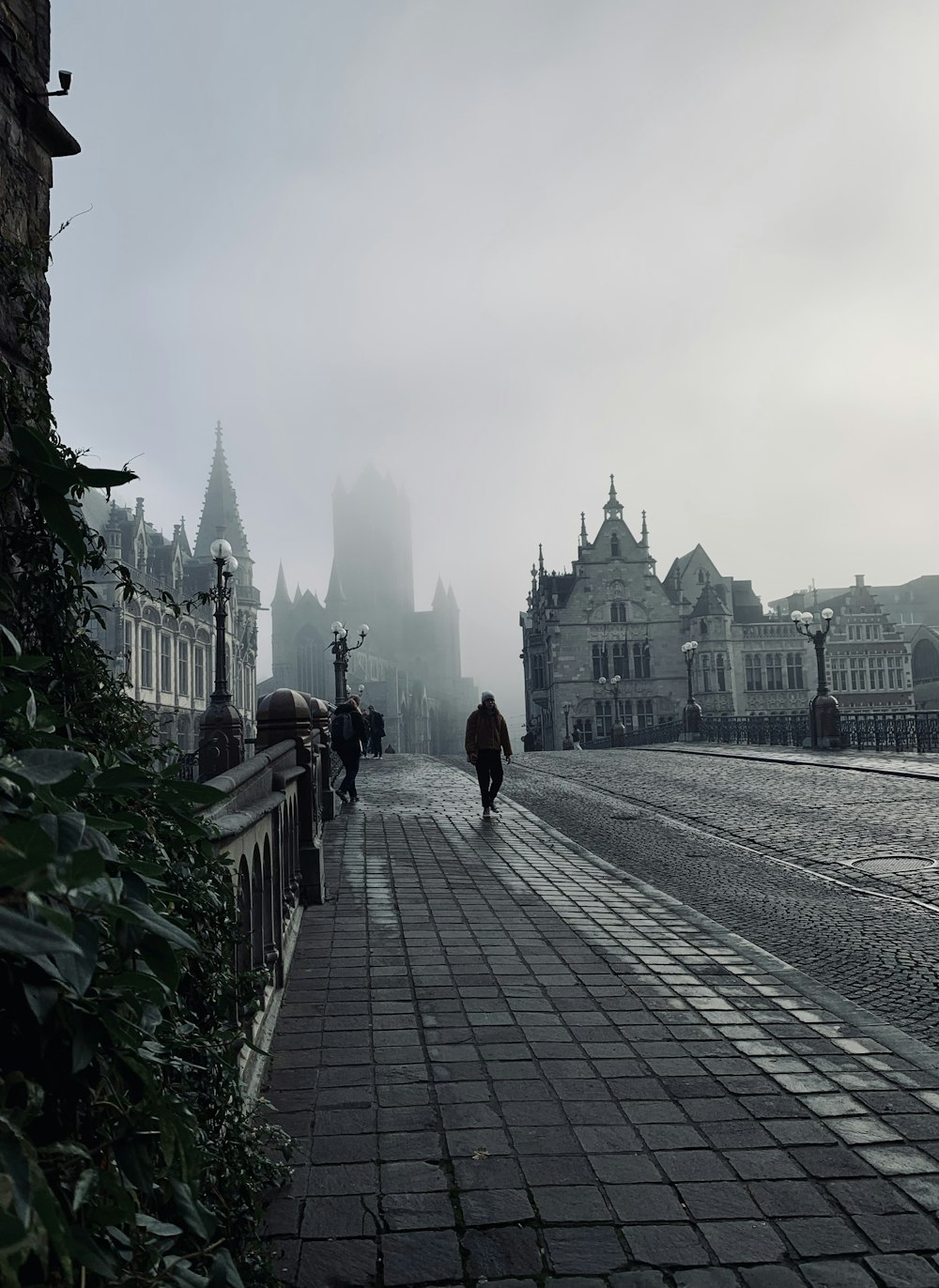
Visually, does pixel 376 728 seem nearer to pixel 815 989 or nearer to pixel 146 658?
pixel 146 658

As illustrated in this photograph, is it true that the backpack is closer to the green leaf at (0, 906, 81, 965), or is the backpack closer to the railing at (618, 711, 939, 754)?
the green leaf at (0, 906, 81, 965)

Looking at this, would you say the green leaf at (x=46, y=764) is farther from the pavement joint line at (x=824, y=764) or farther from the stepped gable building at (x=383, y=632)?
the stepped gable building at (x=383, y=632)

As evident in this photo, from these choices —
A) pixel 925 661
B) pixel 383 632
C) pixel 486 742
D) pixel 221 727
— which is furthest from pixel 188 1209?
pixel 383 632

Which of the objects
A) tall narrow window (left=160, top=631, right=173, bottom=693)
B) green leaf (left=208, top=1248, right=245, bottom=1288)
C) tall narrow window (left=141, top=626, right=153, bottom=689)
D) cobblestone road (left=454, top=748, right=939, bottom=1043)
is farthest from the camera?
tall narrow window (left=160, top=631, right=173, bottom=693)

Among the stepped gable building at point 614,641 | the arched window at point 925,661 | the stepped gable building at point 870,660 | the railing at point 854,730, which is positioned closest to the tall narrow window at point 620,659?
the stepped gable building at point 614,641

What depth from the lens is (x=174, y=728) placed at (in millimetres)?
50500

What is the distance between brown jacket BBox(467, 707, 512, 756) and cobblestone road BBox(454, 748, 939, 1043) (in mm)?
1340

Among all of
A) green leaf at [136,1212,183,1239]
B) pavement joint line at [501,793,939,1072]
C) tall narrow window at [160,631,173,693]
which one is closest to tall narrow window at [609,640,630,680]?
tall narrow window at [160,631,173,693]

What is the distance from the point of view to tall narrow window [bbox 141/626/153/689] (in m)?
45.1

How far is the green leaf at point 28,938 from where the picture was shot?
1.04m

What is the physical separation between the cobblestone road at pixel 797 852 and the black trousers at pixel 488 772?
908mm

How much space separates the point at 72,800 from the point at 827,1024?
3.96 m

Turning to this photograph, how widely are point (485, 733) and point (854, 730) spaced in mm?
17928

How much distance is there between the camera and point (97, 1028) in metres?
1.28
